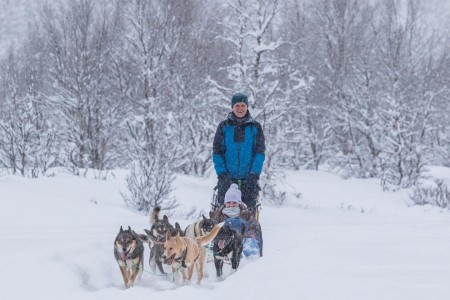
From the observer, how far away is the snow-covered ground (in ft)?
13.5

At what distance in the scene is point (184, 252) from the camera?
20.0 feet

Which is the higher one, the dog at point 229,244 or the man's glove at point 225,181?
the man's glove at point 225,181

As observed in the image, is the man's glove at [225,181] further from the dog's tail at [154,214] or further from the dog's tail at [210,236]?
the dog's tail at [154,214]

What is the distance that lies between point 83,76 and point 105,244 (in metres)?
15.0

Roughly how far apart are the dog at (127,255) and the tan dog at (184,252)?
48 centimetres

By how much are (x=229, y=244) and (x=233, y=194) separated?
0.57 m

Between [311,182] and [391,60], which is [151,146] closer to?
[311,182]

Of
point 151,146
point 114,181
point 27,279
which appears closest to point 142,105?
point 151,146

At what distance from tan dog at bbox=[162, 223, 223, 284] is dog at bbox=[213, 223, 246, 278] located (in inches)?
6.2

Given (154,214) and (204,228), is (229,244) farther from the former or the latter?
(154,214)

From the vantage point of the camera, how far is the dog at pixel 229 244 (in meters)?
6.45

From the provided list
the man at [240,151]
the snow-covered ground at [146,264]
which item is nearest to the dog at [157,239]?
the snow-covered ground at [146,264]

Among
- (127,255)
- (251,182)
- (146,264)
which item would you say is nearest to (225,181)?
(251,182)

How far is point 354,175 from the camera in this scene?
25969 millimetres
